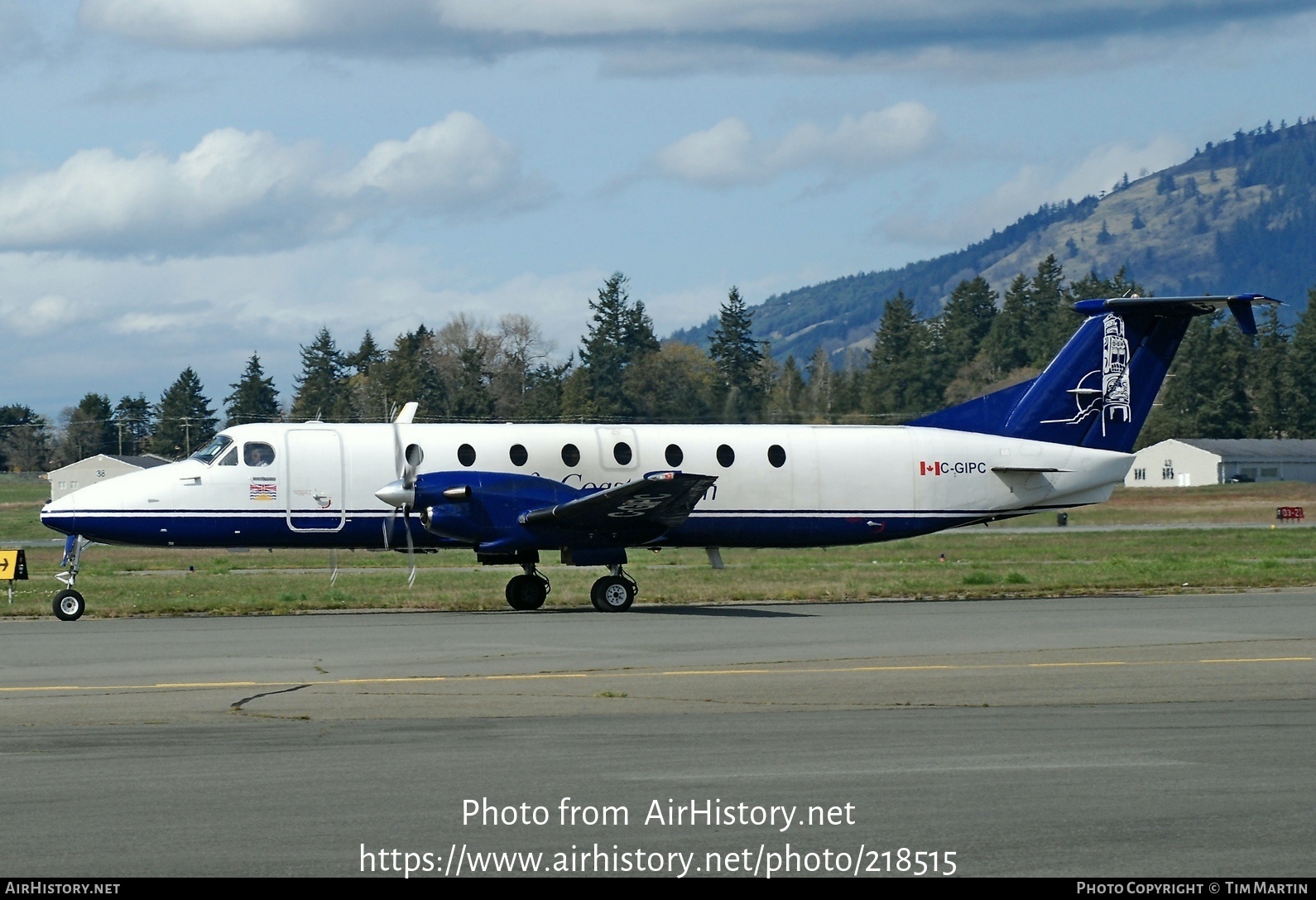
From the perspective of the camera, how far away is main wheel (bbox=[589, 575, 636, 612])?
23.3 meters

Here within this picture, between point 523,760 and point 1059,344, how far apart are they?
387 feet

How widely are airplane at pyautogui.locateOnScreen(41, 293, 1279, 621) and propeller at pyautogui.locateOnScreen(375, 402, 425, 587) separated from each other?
1.2 inches

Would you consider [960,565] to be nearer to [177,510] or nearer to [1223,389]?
[177,510]

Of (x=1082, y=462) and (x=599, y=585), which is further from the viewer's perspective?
(x=1082, y=462)

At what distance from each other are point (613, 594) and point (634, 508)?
1.67 m

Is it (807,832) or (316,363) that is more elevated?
(316,363)

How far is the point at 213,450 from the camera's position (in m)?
23.3

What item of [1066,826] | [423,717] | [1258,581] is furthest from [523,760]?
[1258,581]

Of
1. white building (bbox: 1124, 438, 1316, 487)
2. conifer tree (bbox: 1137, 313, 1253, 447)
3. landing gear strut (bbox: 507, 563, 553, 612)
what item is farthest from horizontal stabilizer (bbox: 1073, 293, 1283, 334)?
conifer tree (bbox: 1137, 313, 1253, 447)

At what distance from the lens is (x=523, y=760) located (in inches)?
374

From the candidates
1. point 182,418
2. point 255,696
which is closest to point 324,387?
point 182,418

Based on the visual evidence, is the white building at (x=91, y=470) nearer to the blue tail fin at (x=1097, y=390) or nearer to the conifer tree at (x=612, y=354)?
the conifer tree at (x=612, y=354)

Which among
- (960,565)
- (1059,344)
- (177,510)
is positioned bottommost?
(960,565)

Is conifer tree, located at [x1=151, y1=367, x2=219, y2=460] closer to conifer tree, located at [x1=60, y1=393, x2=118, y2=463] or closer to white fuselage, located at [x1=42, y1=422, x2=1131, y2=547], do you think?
conifer tree, located at [x1=60, y1=393, x2=118, y2=463]
